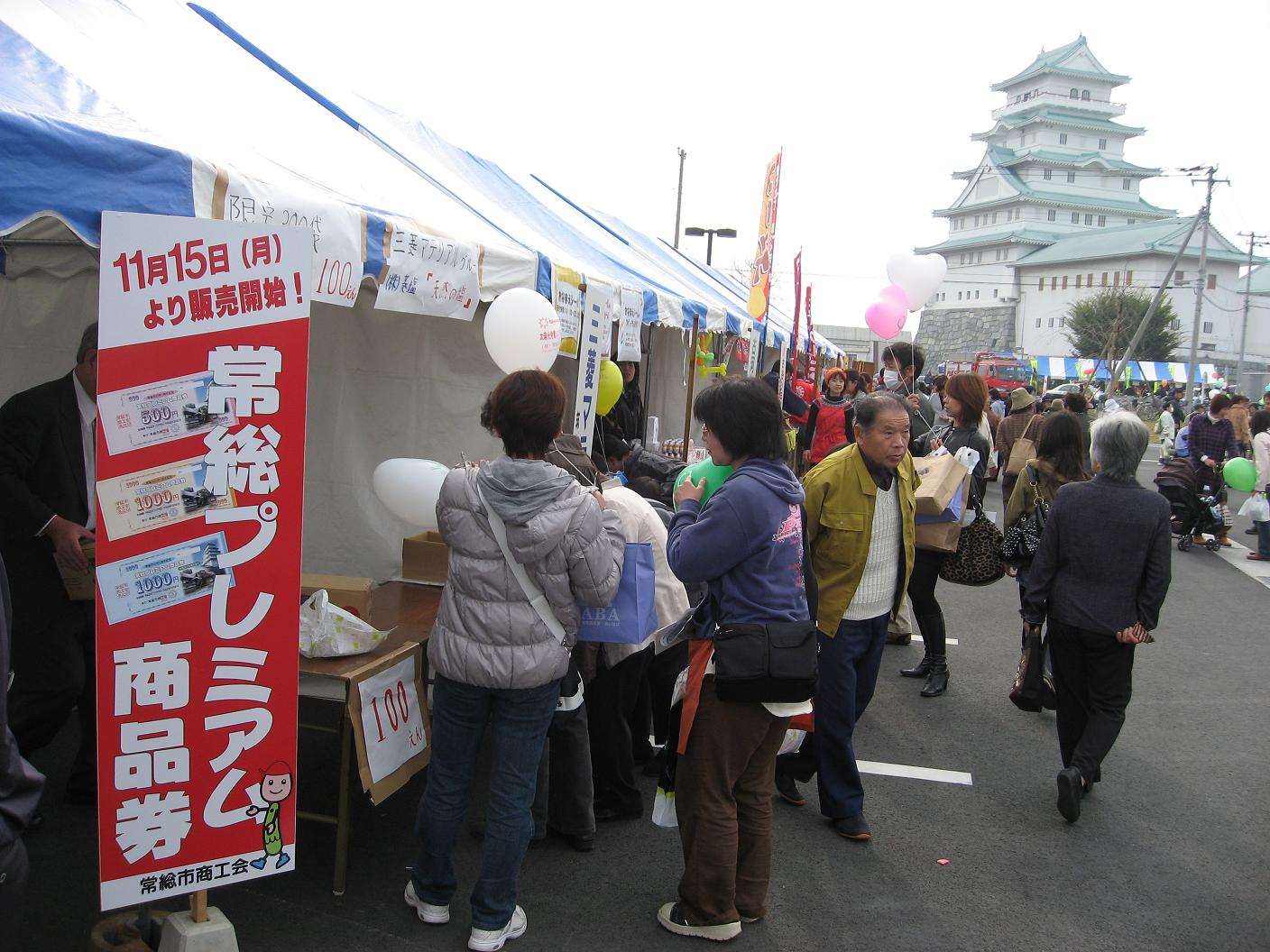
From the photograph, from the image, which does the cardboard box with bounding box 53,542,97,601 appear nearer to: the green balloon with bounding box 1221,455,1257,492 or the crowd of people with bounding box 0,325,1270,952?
the crowd of people with bounding box 0,325,1270,952

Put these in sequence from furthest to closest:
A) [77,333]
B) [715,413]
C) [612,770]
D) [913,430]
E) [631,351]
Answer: [913,430]
[631,351]
[77,333]
[612,770]
[715,413]

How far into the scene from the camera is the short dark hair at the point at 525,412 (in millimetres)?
2785

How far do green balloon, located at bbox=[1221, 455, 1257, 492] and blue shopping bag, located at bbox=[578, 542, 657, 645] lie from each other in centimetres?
1057

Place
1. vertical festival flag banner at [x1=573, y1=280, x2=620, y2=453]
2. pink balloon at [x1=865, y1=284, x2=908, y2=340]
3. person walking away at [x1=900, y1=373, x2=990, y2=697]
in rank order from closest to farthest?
vertical festival flag banner at [x1=573, y1=280, x2=620, y2=453] → person walking away at [x1=900, y1=373, x2=990, y2=697] → pink balloon at [x1=865, y1=284, x2=908, y2=340]

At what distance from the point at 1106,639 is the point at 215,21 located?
5.79 m

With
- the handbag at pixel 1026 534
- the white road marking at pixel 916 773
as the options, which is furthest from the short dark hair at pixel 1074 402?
the white road marking at pixel 916 773

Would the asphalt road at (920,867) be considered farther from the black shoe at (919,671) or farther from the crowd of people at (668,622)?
the black shoe at (919,671)

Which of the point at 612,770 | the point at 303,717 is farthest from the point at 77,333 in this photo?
the point at 612,770

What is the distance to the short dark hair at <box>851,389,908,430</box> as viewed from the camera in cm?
365

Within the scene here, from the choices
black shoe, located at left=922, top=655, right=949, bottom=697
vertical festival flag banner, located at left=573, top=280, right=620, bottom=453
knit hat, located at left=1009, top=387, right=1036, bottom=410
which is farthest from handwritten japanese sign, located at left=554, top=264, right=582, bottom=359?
knit hat, located at left=1009, top=387, right=1036, bottom=410

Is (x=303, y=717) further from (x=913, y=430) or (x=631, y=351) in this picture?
(x=913, y=430)

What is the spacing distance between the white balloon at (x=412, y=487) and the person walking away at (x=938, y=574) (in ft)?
9.73

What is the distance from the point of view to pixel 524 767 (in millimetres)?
2891

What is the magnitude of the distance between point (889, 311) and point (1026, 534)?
A: 7.83 m
